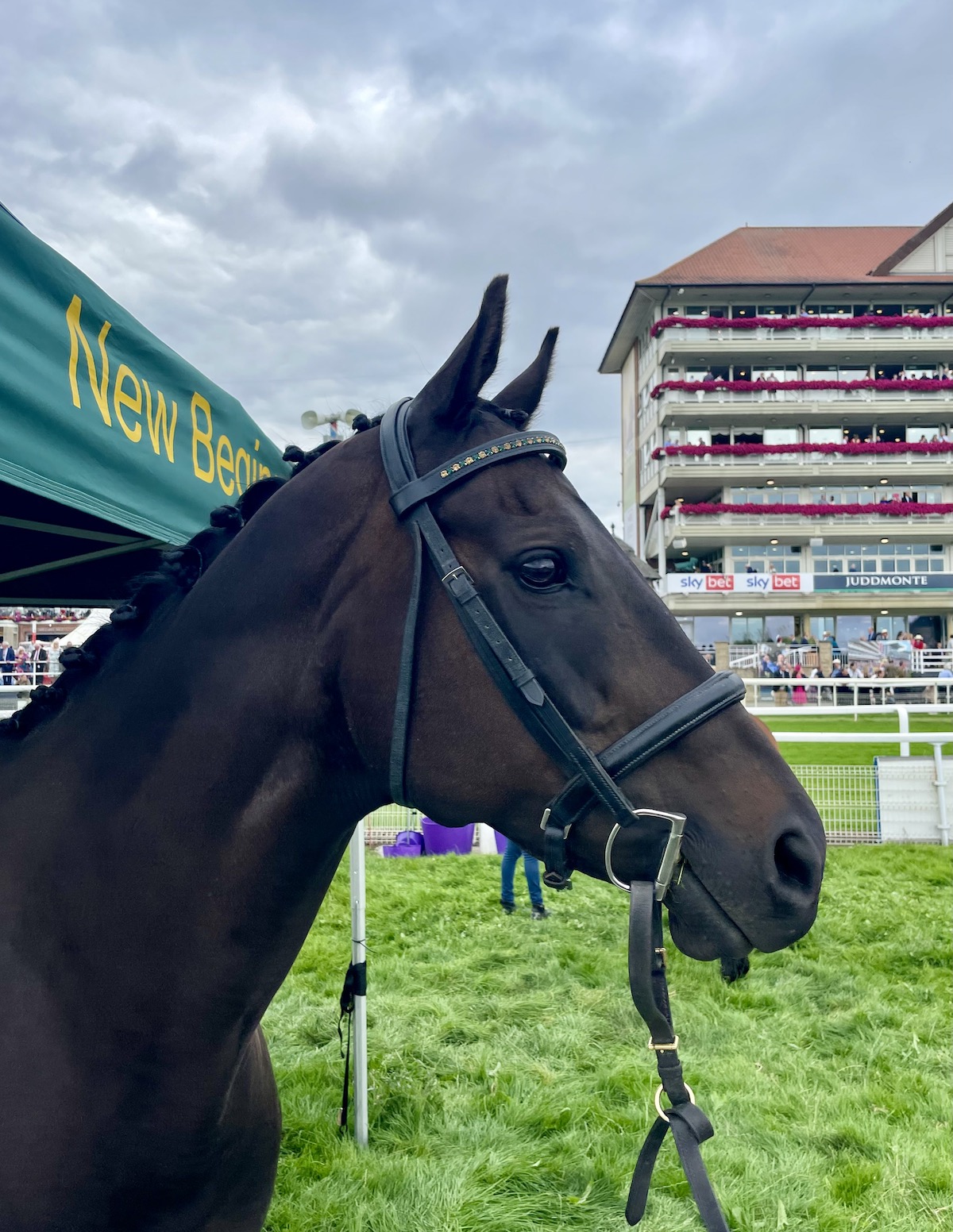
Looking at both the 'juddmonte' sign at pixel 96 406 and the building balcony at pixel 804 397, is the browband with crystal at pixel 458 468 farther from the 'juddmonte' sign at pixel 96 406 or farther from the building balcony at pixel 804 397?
the building balcony at pixel 804 397

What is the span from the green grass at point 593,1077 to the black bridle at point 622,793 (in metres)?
1.96

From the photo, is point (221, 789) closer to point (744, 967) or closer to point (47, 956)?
point (47, 956)

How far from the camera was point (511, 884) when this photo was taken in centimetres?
664

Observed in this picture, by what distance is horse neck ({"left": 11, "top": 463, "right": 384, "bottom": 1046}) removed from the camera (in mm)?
1474

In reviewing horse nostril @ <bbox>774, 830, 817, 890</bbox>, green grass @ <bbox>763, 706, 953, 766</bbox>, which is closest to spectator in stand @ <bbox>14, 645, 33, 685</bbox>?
green grass @ <bbox>763, 706, 953, 766</bbox>

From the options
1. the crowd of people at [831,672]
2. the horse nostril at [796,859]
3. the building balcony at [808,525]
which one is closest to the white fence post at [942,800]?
the horse nostril at [796,859]

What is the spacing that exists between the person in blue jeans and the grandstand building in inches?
1416

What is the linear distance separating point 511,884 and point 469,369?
5.84 metres

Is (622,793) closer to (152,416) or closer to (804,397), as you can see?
(152,416)

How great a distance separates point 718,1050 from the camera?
4.21 metres

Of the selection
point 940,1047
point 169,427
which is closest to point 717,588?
point 940,1047

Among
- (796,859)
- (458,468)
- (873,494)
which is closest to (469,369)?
(458,468)

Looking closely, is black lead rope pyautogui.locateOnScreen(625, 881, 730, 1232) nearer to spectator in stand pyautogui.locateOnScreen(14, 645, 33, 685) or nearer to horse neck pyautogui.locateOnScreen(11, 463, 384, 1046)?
horse neck pyautogui.locateOnScreen(11, 463, 384, 1046)

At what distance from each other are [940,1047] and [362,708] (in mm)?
4407
